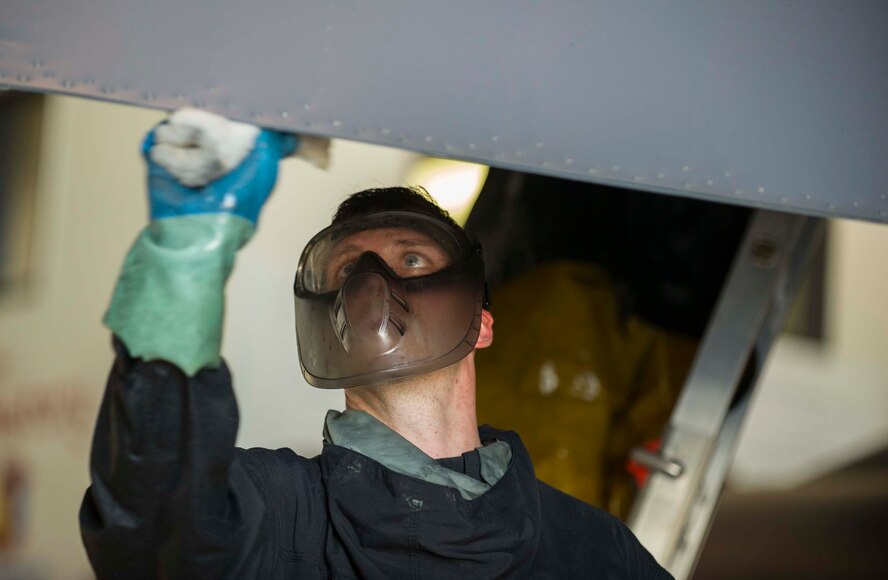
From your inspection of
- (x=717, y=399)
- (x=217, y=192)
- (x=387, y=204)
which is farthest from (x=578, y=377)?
(x=217, y=192)

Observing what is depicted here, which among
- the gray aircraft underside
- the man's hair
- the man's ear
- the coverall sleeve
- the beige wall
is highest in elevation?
the gray aircraft underside

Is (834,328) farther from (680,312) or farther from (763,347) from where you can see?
(763,347)

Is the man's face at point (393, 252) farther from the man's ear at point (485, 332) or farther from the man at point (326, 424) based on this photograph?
the man's ear at point (485, 332)

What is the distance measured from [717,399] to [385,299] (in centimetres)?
154

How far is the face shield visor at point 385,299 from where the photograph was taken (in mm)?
1792

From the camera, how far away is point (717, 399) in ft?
9.84

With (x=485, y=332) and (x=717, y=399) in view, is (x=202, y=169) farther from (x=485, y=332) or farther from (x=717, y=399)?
(x=717, y=399)

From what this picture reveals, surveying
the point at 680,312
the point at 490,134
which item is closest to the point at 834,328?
the point at 680,312

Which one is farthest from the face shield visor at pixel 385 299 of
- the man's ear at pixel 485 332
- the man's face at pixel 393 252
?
the man's ear at pixel 485 332

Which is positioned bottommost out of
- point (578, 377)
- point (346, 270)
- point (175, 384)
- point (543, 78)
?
point (578, 377)

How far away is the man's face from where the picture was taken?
191 cm

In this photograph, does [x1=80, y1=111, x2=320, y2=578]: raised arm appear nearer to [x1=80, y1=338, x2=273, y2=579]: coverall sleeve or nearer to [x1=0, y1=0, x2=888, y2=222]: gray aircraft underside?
[x1=80, y1=338, x2=273, y2=579]: coverall sleeve

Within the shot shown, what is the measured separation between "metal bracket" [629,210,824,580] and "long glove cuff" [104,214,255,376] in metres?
1.91

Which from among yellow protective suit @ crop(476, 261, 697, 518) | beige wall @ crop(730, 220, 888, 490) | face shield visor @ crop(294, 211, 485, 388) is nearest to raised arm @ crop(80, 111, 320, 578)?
face shield visor @ crop(294, 211, 485, 388)
